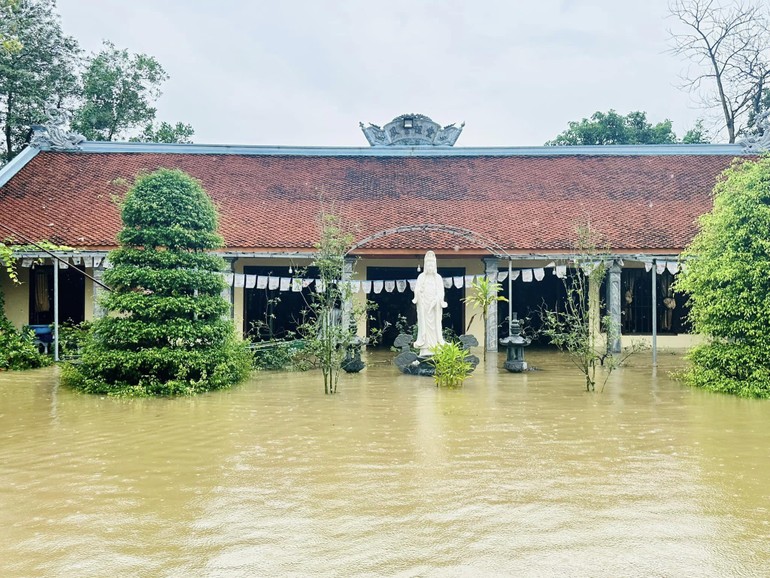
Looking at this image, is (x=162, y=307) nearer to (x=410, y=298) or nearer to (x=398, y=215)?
(x=398, y=215)

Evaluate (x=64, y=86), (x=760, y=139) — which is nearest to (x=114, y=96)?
(x=64, y=86)

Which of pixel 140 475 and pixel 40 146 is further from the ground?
pixel 40 146

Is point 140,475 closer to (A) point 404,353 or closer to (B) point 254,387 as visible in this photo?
(B) point 254,387

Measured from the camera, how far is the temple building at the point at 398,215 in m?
14.0

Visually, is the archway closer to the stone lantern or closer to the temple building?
the temple building

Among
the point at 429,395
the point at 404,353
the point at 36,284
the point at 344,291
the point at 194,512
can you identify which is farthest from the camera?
the point at 36,284

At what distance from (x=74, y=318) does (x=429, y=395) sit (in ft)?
32.0

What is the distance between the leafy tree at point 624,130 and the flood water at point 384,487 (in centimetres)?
2089

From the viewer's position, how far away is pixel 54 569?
3496mm

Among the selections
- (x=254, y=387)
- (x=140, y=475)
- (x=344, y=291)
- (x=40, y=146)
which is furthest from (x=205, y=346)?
(x=40, y=146)

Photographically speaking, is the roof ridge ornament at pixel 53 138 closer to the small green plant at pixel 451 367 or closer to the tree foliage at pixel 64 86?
the tree foliage at pixel 64 86

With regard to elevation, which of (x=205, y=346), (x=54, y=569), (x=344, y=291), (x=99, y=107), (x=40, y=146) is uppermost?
(x=99, y=107)

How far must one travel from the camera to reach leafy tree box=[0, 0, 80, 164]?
21.0 m

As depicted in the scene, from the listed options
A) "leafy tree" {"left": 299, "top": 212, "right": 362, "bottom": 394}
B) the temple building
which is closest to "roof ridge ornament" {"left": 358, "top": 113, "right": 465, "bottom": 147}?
the temple building
